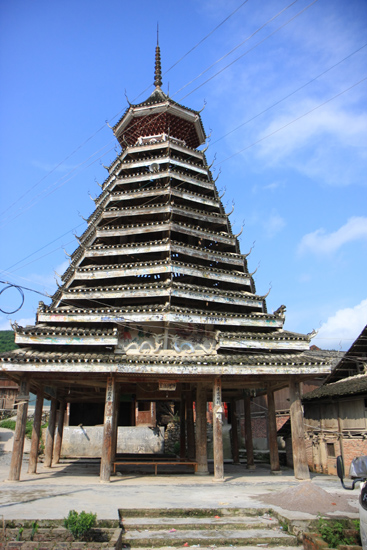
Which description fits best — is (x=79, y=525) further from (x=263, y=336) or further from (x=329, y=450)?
(x=329, y=450)

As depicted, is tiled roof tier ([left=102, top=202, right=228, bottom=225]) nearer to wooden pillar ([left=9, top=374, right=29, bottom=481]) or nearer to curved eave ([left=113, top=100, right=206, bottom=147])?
curved eave ([left=113, top=100, right=206, bottom=147])

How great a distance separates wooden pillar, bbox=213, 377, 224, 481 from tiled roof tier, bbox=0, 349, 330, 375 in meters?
1.03

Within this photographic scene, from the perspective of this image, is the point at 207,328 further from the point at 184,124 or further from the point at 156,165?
the point at 184,124

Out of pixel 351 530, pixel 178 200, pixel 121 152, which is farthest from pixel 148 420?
pixel 351 530

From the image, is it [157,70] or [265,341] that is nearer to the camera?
[265,341]

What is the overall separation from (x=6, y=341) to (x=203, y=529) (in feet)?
253

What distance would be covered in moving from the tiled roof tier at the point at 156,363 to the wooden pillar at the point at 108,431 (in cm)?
106

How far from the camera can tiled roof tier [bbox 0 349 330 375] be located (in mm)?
15742

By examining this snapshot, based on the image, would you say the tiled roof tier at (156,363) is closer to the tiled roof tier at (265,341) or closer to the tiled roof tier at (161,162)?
the tiled roof tier at (265,341)

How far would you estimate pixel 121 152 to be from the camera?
1035 inches

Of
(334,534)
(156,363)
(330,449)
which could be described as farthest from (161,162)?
(334,534)

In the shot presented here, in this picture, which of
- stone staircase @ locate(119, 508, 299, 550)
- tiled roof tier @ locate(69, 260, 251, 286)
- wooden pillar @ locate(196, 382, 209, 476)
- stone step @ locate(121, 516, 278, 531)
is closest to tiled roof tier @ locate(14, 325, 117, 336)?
tiled roof tier @ locate(69, 260, 251, 286)

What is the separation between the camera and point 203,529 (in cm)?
994

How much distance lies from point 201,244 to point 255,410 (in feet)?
68.6
